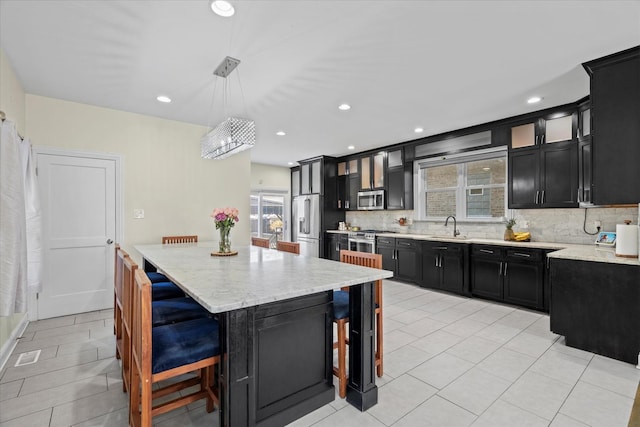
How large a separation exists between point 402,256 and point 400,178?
1.52 metres

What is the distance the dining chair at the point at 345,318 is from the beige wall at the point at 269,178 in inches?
228

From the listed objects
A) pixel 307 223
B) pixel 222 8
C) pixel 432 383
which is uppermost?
pixel 222 8

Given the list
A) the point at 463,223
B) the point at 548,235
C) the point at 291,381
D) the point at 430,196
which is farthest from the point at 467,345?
the point at 430,196

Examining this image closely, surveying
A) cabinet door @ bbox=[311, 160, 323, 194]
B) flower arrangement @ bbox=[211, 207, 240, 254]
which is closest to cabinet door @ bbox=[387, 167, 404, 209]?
cabinet door @ bbox=[311, 160, 323, 194]

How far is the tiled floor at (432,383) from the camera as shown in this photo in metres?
1.85

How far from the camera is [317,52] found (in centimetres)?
259

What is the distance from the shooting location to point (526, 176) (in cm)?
418

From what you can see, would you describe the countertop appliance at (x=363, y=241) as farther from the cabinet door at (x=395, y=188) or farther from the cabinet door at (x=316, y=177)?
the cabinet door at (x=316, y=177)

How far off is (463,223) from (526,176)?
50.0 inches

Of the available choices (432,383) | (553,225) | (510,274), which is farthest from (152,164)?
(553,225)

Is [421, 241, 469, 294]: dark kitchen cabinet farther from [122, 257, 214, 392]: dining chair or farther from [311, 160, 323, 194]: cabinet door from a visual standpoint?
[122, 257, 214, 392]: dining chair

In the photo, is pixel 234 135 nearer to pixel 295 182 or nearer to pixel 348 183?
pixel 348 183

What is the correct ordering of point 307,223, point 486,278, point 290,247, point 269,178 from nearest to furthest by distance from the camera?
point 290,247 → point 486,278 → point 307,223 → point 269,178

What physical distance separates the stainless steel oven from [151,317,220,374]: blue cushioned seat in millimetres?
4457
